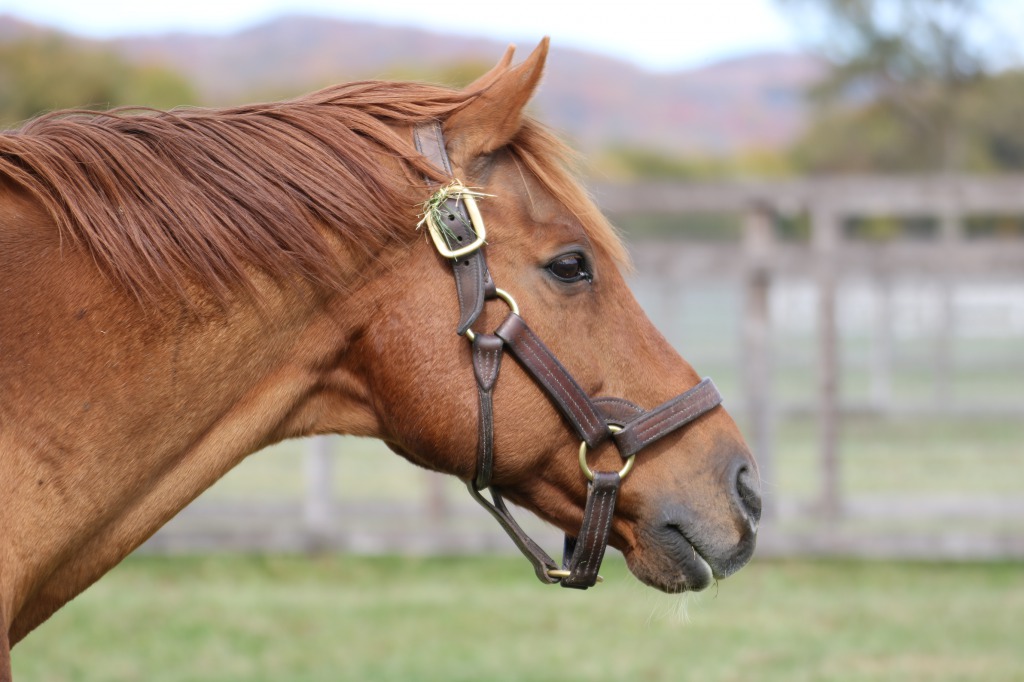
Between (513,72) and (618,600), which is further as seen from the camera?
(618,600)

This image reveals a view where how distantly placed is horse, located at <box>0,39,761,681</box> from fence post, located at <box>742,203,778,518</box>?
473cm

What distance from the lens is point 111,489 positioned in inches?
77.5

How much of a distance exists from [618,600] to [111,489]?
4.71m

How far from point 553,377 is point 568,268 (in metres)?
0.25

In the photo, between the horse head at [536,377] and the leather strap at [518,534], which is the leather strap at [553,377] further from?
the leather strap at [518,534]

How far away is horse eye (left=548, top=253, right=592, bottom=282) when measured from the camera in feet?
7.38

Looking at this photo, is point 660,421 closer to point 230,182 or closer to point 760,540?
point 230,182

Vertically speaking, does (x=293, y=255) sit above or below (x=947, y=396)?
above

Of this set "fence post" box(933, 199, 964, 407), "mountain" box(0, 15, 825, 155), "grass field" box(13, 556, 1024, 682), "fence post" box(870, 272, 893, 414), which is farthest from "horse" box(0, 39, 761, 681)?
"mountain" box(0, 15, 825, 155)

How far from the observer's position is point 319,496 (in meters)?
7.29

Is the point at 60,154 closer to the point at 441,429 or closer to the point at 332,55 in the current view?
the point at 441,429

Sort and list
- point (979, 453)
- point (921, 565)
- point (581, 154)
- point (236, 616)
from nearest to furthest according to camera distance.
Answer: point (581, 154), point (236, 616), point (921, 565), point (979, 453)

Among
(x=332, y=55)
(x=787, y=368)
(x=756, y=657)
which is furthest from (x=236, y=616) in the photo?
(x=332, y=55)

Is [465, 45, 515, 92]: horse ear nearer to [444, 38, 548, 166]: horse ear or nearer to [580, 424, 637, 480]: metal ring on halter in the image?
[444, 38, 548, 166]: horse ear
